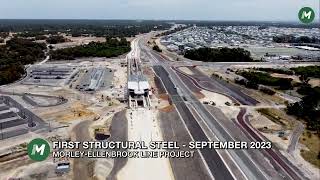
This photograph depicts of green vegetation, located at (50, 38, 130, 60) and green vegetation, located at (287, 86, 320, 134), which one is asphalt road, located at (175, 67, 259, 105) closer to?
green vegetation, located at (287, 86, 320, 134)

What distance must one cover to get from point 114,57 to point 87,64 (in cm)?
1792

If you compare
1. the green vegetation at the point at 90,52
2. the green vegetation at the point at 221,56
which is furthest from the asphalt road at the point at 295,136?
the green vegetation at the point at 90,52

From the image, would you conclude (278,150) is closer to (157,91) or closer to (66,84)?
(157,91)

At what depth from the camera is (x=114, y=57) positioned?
128875 millimetres

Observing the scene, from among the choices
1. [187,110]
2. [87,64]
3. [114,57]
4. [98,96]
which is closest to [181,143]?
[187,110]

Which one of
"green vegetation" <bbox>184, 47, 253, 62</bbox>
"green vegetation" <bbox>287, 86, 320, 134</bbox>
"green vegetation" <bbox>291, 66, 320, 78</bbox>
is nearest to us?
"green vegetation" <bbox>287, 86, 320, 134</bbox>

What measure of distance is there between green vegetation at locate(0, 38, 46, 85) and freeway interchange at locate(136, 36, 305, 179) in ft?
114

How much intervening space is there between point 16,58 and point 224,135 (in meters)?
80.5

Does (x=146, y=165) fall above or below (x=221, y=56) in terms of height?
below

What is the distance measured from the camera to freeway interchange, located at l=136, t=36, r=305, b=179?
40.0 metres

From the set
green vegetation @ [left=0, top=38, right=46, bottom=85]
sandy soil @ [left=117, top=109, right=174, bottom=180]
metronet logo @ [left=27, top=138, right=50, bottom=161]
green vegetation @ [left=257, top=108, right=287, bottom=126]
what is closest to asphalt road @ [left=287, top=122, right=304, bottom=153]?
green vegetation @ [left=257, top=108, right=287, bottom=126]

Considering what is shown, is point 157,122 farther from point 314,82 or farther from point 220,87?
point 314,82

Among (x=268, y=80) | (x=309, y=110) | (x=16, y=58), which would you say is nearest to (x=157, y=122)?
(x=309, y=110)

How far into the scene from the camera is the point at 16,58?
111m
